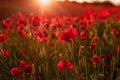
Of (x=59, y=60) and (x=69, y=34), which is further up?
(x=69, y=34)

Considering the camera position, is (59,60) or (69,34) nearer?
(69,34)

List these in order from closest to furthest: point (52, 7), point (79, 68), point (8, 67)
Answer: point (79, 68)
point (8, 67)
point (52, 7)

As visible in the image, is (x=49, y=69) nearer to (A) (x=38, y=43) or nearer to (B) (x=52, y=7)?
(A) (x=38, y=43)

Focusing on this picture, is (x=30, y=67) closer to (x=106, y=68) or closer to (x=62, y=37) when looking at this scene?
(x=62, y=37)

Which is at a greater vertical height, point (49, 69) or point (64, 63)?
point (64, 63)

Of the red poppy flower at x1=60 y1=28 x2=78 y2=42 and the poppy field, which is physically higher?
the red poppy flower at x1=60 y1=28 x2=78 y2=42

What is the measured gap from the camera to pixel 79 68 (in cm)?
280

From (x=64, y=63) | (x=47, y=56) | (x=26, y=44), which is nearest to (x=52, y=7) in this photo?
(x=26, y=44)

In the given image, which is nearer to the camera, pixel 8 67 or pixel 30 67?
pixel 30 67

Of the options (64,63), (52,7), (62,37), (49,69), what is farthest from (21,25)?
(52,7)

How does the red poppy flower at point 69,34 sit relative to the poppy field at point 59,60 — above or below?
above

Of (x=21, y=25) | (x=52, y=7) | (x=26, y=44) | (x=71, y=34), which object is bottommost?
(x=52, y=7)

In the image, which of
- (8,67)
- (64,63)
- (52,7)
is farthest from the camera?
(52,7)

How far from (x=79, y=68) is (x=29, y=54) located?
2.91 feet
